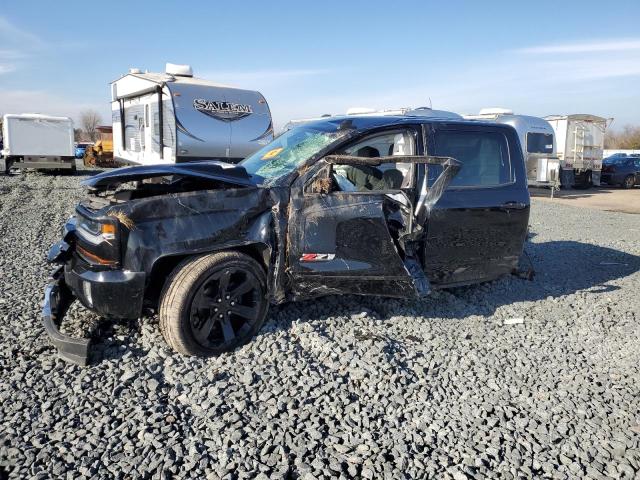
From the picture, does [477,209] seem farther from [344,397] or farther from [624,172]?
[624,172]

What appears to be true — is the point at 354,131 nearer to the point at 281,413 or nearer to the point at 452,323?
the point at 452,323

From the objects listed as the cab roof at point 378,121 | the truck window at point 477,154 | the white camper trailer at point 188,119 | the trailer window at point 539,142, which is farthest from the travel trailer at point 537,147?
the cab roof at point 378,121

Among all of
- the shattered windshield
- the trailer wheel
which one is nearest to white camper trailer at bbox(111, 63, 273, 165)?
the shattered windshield

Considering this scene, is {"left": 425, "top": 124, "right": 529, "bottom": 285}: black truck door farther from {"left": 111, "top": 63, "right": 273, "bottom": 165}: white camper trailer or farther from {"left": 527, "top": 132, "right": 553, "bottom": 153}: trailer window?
{"left": 527, "top": 132, "right": 553, "bottom": 153}: trailer window

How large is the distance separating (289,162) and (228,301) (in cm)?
131

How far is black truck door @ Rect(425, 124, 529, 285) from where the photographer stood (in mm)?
4707

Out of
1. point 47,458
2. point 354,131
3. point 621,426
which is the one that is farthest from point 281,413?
point 354,131

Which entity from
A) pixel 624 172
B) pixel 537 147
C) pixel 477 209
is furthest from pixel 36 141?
pixel 624 172

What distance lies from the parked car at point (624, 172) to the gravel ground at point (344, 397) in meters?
23.6

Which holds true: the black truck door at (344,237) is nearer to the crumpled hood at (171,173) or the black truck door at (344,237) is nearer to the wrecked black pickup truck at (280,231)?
the wrecked black pickup truck at (280,231)

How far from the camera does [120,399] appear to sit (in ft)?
10.5

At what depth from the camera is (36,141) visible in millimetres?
21078

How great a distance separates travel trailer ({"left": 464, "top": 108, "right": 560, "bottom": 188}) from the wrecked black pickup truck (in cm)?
1585

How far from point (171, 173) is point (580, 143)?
76.4ft
